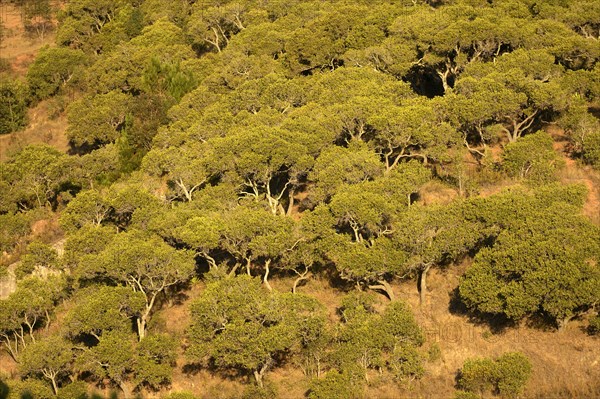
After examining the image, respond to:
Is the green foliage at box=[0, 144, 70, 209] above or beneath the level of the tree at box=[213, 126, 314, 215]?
beneath

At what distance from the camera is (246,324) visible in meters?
35.8

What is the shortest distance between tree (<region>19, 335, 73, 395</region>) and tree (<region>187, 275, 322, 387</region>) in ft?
23.9

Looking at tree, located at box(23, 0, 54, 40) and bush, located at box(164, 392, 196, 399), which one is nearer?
bush, located at box(164, 392, 196, 399)

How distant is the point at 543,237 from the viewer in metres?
36.9

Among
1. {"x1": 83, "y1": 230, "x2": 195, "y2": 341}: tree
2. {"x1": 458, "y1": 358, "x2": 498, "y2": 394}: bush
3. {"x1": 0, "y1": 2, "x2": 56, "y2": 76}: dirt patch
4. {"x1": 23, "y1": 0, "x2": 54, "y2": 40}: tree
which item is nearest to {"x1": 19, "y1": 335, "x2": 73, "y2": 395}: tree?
{"x1": 83, "y1": 230, "x2": 195, "y2": 341}: tree

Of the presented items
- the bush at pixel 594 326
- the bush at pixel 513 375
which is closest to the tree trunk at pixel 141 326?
the bush at pixel 513 375

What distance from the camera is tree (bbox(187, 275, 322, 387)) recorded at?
116 ft

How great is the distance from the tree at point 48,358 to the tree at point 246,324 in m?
7.27

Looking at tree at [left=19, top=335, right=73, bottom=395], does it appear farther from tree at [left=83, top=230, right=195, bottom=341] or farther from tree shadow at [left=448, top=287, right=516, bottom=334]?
tree shadow at [left=448, top=287, right=516, bottom=334]

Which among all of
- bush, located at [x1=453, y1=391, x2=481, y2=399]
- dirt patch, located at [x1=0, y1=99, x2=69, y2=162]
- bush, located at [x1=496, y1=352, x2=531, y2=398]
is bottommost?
dirt patch, located at [x1=0, y1=99, x2=69, y2=162]

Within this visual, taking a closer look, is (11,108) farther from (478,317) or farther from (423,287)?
(478,317)

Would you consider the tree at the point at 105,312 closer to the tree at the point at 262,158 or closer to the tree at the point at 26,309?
the tree at the point at 26,309

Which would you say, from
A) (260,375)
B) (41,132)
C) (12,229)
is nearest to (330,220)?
(260,375)

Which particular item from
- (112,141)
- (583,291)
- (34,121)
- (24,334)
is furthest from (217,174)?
(34,121)
